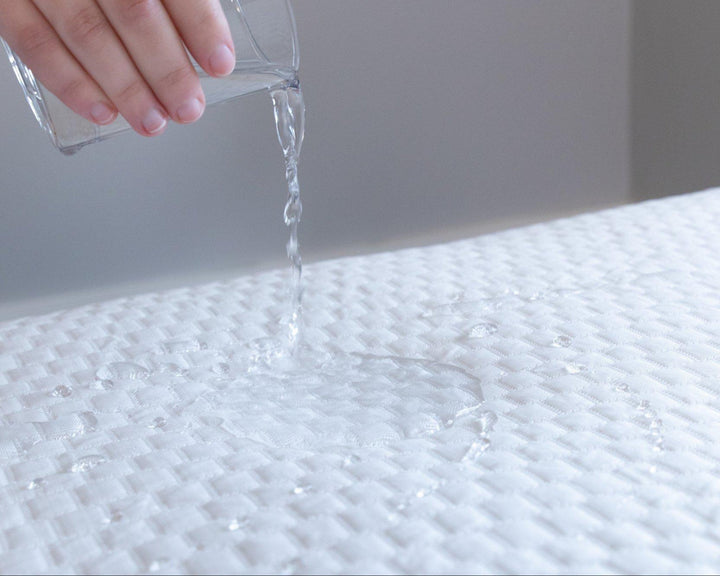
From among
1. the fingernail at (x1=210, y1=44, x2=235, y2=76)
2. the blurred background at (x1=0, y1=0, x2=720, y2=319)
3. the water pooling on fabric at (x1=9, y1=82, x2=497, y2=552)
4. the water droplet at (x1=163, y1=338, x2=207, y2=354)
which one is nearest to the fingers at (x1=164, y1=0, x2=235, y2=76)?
the fingernail at (x1=210, y1=44, x2=235, y2=76)

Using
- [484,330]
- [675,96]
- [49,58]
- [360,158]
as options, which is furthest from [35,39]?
[675,96]

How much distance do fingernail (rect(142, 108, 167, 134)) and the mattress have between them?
16cm

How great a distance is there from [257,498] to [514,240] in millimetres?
432

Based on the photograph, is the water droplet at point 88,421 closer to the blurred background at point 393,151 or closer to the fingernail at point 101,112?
the fingernail at point 101,112

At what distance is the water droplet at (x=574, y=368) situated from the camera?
56cm

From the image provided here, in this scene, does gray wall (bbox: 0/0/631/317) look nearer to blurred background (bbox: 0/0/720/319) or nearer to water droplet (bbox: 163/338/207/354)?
blurred background (bbox: 0/0/720/319)

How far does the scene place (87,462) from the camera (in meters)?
0.49

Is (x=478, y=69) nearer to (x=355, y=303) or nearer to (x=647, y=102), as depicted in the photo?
(x=647, y=102)

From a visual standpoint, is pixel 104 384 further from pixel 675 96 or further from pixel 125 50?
pixel 675 96

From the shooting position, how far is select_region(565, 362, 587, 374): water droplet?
22.1 inches

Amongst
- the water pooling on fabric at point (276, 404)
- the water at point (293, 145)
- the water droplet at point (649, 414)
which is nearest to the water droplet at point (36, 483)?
the water pooling on fabric at point (276, 404)

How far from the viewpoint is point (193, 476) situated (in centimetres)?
46

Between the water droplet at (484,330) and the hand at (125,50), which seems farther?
the water droplet at (484,330)

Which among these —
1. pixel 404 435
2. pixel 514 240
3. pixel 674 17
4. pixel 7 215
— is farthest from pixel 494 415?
pixel 674 17
